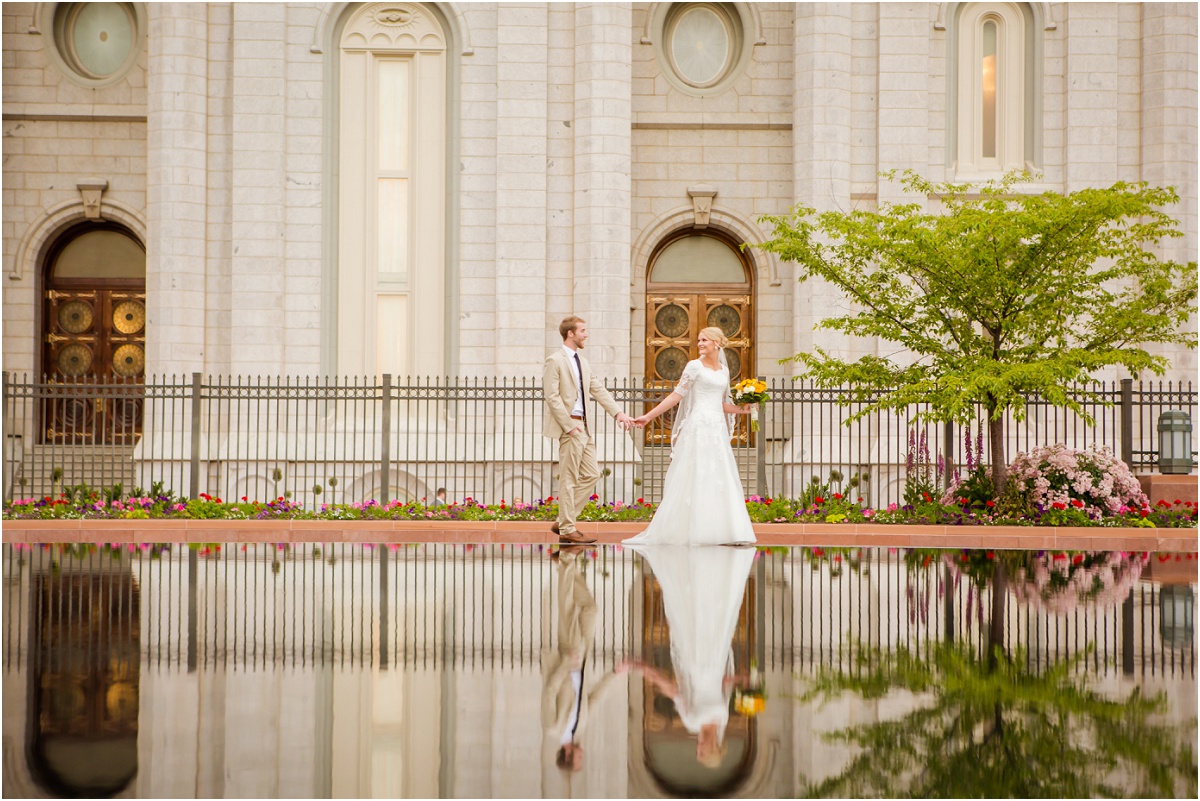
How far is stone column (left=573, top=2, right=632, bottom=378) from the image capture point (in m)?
21.8

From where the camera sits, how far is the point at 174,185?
21.8 metres

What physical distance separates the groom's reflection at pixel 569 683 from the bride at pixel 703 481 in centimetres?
386

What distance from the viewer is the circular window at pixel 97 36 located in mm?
24188

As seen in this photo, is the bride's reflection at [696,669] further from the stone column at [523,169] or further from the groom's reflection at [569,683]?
the stone column at [523,169]

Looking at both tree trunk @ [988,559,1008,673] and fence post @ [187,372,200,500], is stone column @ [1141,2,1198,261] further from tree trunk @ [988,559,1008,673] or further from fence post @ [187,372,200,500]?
fence post @ [187,372,200,500]

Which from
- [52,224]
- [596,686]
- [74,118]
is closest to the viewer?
[596,686]

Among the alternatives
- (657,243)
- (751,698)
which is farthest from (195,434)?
(751,698)

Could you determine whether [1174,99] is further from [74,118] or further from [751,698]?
[751,698]

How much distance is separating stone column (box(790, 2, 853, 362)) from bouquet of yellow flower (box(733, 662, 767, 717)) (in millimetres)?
16938

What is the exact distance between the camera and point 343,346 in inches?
877

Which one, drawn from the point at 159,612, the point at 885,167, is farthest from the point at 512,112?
the point at 159,612

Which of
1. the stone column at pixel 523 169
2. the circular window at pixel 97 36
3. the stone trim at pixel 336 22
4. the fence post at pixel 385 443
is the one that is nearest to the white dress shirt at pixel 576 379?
the fence post at pixel 385 443

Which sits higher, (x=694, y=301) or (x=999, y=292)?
(x=694, y=301)

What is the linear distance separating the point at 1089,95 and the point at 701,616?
18.4 meters
